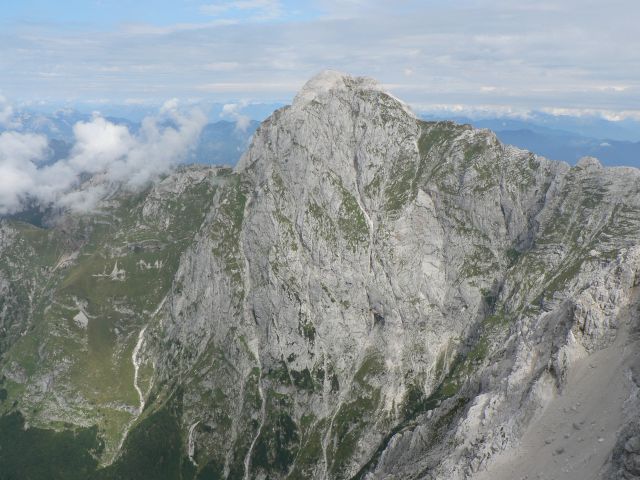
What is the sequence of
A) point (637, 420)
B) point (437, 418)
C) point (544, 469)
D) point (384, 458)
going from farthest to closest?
point (384, 458) < point (437, 418) < point (544, 469) < point (637, 420)

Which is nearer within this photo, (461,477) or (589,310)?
(461,477)

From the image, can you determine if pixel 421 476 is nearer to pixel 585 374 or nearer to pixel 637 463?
pixel 585 374

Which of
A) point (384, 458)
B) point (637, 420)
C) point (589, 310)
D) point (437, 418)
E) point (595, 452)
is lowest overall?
point (384, 458)

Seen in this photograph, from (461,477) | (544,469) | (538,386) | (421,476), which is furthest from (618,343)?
(421,476)

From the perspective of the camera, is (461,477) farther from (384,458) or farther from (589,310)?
(384,458)

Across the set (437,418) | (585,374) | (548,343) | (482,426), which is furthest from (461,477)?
(437,418)

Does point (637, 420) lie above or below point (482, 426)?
above

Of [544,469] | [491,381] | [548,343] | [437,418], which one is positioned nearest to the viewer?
[544,469]

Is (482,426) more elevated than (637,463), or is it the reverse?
(637,463)

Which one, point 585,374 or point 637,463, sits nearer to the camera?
point 637,463
